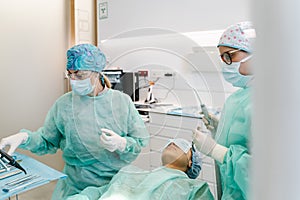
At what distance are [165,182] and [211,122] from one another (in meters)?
0.35

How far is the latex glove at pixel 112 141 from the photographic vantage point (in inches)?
47.6

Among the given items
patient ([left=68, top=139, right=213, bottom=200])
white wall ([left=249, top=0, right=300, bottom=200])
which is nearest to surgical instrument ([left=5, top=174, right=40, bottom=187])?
patient ([left=68, top=139, right=213, bottom=200])

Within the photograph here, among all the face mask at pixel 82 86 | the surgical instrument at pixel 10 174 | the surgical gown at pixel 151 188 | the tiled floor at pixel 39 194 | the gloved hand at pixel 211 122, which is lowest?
the tiled floor at pixel 39 194

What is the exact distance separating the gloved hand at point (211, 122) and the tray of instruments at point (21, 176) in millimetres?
639

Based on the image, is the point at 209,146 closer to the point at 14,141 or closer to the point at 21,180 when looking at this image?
the point at 21,180

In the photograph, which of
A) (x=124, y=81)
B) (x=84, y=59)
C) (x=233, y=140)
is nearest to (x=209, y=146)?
(x=233, y=140)

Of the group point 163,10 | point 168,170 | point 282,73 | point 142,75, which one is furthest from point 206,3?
point 282,73

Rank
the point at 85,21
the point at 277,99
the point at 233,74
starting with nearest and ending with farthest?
the point at 277,99, the point at 233,74, the point at 85,21

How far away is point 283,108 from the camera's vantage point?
0.67 ft

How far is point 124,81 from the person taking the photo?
138 cm

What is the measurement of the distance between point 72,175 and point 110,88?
1.55 ft

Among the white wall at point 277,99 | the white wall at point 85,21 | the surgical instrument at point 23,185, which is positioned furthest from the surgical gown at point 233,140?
the white wall at point 85,21

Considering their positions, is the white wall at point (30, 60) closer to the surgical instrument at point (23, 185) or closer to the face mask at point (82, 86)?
the face mask at point (82, 86)

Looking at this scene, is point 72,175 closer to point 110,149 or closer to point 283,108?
point 110,149
